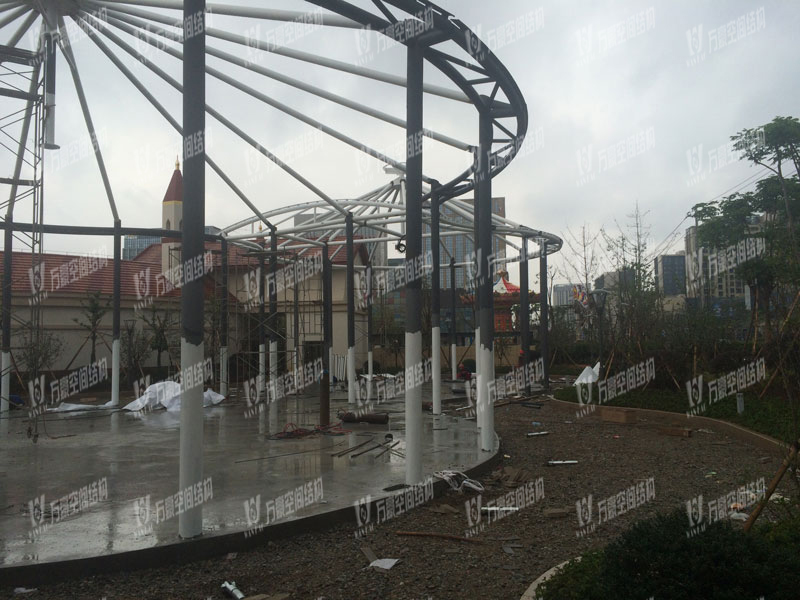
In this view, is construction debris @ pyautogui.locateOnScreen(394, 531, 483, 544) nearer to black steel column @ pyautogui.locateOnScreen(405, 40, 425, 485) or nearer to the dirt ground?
the dirt ground

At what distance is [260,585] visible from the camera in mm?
5293

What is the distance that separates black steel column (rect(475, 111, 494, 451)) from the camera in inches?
404

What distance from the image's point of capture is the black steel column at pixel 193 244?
5977 millimetres

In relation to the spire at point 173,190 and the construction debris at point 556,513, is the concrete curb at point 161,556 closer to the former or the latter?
the construction debris at point 556,513

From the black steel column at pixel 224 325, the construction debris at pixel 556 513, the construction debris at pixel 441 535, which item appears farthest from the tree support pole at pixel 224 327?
the construction debris at pixel 556 513

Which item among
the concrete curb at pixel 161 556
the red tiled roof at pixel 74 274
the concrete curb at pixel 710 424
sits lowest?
the concrete curb at pixel 710 424

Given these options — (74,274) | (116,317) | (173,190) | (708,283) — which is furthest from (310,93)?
(173,190)

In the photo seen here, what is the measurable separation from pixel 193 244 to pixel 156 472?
4635mm

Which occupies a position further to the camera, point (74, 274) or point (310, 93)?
point (74, 274)

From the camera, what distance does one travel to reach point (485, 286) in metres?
10.4

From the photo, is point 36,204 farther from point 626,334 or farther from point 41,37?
point 626,334

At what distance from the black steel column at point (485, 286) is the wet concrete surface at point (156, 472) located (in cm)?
69

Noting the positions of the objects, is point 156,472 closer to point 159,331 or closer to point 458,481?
point 458,481

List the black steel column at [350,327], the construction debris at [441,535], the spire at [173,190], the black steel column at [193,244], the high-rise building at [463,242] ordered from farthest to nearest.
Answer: the spire at [173,190], the high-rise building at [463,242], the black steel column at [350,327], the construction debris at [441,535], the black steel column at [193,244]
